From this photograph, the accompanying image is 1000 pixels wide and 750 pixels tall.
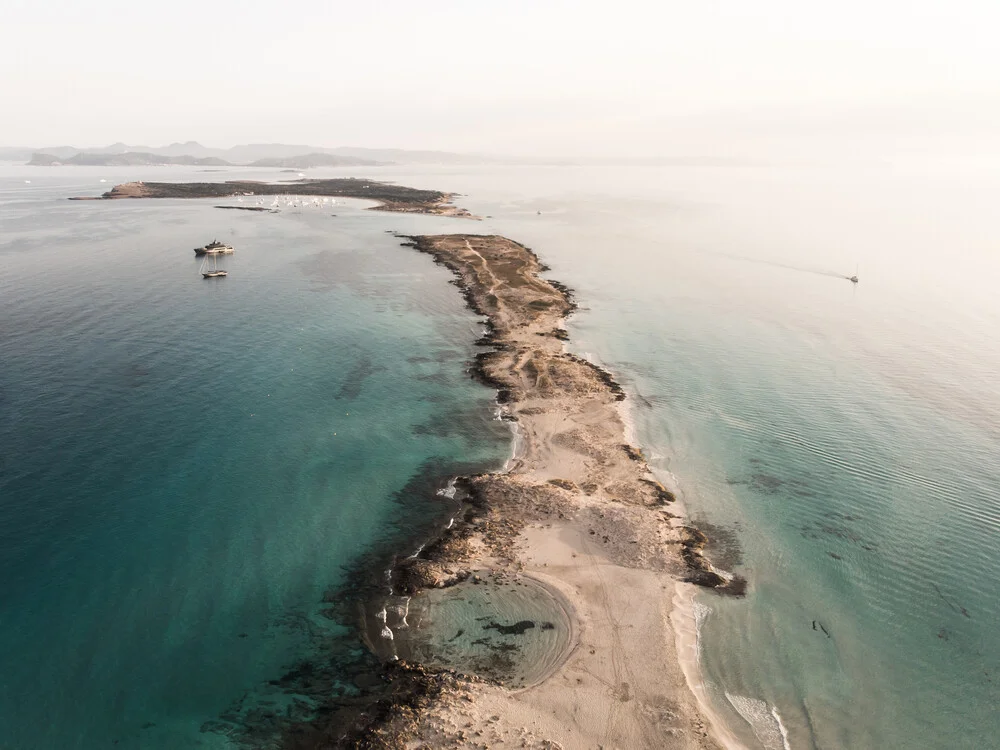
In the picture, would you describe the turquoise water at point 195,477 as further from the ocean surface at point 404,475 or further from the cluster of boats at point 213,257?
the cluster of boats at point 213,257

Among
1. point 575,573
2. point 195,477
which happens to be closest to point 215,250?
point 195,477

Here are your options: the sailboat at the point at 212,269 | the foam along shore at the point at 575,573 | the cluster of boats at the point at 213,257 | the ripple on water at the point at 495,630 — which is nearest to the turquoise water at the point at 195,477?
the foam along shore at the point at 575,573

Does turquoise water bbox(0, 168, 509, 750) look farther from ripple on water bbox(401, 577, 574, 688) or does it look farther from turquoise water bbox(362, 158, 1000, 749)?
turquoise water bbox(362, 158, 1000, 749)

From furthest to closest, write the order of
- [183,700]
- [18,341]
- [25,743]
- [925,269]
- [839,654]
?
[925,269] → [18,341] → [839,654] → [183,700] → [25,743]

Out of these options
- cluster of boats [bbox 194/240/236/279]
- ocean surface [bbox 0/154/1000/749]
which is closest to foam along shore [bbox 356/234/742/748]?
ocean surface [bbox 0/154/1000/749]

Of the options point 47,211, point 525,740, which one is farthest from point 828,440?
point 47,211

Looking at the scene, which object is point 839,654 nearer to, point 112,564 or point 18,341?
point 112,564
